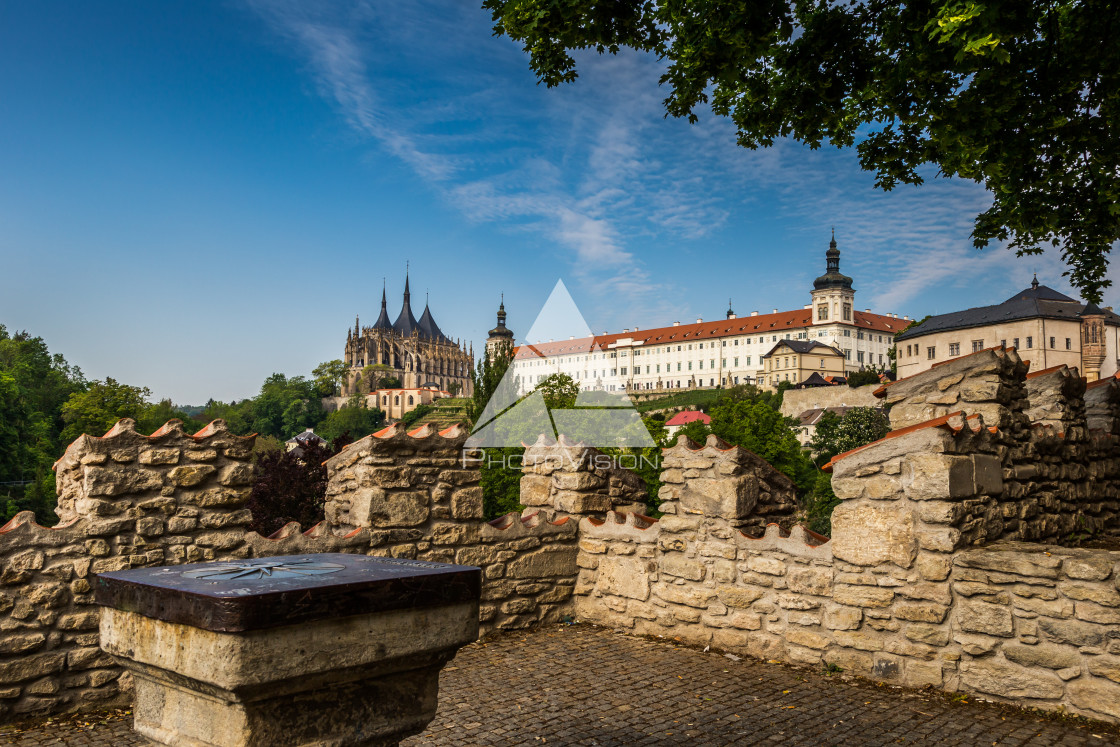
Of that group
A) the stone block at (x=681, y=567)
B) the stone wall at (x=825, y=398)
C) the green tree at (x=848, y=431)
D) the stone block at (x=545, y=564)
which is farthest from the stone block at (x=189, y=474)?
the stone wall at (x=825, y=398)

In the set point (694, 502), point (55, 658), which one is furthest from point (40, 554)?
point (694, 502)

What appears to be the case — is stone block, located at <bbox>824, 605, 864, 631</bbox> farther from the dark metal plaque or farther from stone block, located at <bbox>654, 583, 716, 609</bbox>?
the dark metal plaque

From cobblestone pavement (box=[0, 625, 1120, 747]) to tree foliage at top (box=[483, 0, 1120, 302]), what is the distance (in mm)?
3781

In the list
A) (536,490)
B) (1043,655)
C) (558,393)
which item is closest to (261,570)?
(1043,655)

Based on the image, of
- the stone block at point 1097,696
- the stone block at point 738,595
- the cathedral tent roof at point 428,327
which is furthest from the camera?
the cathedral tent roof at point 428,327

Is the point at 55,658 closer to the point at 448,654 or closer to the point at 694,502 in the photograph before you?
the point at 448,654

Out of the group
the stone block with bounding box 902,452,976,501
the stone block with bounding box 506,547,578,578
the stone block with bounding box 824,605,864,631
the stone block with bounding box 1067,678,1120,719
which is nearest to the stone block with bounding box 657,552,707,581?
the stone block with bounding box 506,547,578,578

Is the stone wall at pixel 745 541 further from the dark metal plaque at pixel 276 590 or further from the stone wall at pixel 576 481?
the dark metal plaque at pixel 276 590

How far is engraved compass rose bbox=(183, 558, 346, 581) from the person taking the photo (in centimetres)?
232

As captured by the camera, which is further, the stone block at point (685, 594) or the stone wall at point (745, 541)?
the stone block at point (685, 594)

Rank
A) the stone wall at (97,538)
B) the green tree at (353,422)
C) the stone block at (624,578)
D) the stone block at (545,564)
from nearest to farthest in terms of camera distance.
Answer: the stone wall at (97,538), the stone block at (624,578), the stone block at (545,564), the green tree at (353,422)

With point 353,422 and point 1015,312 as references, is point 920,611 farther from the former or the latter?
point 353,422

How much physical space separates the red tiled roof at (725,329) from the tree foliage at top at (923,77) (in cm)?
9266

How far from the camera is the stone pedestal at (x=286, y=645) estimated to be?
6.65ft
